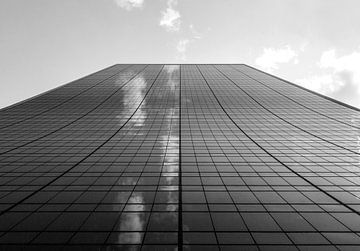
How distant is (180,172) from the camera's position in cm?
1617

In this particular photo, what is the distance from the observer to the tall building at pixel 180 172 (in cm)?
1052

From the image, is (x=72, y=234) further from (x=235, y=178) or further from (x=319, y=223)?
(x=319, y=223)

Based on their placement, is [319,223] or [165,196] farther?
[165,196]

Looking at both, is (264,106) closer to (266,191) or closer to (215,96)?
(215,96)

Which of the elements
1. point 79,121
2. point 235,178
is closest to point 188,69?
point 79,121

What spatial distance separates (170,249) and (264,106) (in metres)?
24.0

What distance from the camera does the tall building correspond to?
1052cm

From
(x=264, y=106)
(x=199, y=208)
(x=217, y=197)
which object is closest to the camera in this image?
(x=199, y=208)

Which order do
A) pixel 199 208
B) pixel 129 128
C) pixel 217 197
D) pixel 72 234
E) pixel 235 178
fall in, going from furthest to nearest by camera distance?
1. pixel 129 128
2. pixel 235 178
3. pixel 217 197
4. pixel 199 208
5. pixel 72 234

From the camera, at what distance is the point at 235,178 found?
15.4m

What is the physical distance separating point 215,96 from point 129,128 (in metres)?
13.7

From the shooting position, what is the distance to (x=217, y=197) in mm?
13266

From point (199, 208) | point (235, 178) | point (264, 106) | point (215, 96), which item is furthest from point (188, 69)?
point (199, 208)

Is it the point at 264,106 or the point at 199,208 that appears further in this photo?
the point at 264,106
